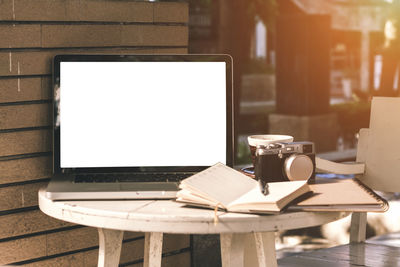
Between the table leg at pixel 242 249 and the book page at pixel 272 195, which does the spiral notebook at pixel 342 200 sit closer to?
the book page at pixel 272 195

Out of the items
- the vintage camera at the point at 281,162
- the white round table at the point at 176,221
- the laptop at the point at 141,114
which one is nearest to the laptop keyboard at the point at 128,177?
the laptop at the point at 141,114

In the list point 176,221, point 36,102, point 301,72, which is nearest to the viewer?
point 176,221

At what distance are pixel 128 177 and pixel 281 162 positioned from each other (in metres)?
0.48

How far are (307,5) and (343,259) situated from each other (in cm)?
1084

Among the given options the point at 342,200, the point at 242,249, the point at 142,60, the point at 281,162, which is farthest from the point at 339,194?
the point at 142,60

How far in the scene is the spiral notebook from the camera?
1995 mm

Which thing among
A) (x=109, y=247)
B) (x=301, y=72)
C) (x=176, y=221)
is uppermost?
(x=301, y=72)

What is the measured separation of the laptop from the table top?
334 millimetres

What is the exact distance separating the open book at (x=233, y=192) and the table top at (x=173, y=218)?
0.02 meters

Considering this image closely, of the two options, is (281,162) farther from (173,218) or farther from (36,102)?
(36,102)

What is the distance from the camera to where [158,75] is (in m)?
2.47

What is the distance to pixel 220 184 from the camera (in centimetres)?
210

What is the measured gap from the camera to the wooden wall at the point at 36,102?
2537mm

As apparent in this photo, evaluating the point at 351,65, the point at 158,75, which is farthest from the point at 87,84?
the point at 351,65
